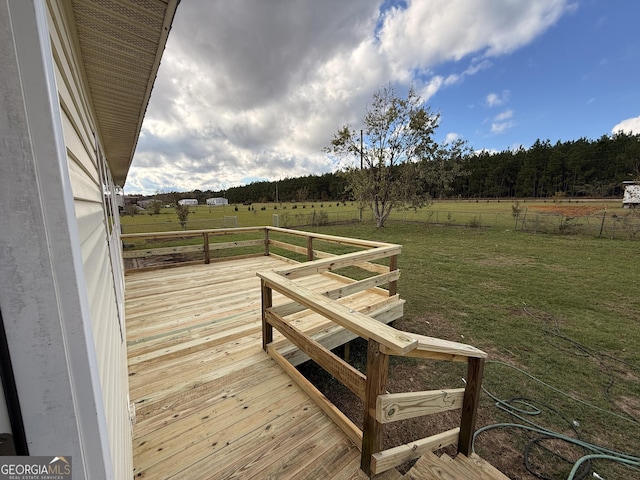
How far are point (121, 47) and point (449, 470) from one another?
11.5 feet

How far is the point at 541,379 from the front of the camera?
10.4ft

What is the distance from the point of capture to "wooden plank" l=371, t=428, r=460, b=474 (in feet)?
5.16

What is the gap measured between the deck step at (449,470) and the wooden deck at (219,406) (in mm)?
375

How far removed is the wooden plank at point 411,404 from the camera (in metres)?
1.52

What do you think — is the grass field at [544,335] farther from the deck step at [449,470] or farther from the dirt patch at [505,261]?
the deck step at [449,470]

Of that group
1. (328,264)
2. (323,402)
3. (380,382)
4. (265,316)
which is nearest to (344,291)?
(328,264)

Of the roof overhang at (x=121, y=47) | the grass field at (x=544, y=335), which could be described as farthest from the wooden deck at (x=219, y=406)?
the roof overhang at (x=121, y=47)

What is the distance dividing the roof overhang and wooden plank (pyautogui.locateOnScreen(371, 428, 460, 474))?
9.09ft

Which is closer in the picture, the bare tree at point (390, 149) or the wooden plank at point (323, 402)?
the wooden plank at point (323, 402)

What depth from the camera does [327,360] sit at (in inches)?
76.7

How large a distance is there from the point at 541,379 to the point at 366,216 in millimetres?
20062

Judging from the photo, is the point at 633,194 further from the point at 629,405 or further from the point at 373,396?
the point at 373,396

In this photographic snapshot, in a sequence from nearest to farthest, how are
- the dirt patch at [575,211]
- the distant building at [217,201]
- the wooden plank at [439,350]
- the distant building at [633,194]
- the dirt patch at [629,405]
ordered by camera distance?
1. the wooden plank at [439,350]
2. the dirt patch at [629,405]
3. the distant building at [633,194]
4. the dirt patch at [575,211]
5. the distant building at [217,201]

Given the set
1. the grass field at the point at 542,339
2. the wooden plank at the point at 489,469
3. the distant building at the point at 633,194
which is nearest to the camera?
the wooden plank at the point at 489,469
